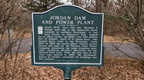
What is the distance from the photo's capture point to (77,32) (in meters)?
2.88

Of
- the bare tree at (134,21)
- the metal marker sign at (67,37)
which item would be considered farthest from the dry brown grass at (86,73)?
the metal marker sign at (67,37)

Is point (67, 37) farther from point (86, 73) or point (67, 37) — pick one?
point (86, 73)

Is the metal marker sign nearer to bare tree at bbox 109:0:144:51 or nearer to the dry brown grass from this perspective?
bare tree at bbox 109:0:144:51

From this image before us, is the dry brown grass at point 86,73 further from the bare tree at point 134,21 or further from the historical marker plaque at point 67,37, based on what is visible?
the historical marker plaque at point 67,37

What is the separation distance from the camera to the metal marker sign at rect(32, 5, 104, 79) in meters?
2.86

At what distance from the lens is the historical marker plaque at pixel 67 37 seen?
Answer: 2857 mm

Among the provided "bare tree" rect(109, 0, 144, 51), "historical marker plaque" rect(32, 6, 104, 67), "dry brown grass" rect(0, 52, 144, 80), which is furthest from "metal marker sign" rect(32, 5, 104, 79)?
"dry brown grass" rect(0, 52, 144, 80)

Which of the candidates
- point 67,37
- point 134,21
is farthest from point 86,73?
point 67,37

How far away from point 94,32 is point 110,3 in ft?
6.95

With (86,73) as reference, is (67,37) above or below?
above

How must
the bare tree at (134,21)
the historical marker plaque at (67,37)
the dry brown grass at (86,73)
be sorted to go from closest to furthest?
the historical marker plaque at (67,37) < the bare tree at (134,21) < the dry brown grass at (86,73)

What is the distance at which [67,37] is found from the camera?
115 inches

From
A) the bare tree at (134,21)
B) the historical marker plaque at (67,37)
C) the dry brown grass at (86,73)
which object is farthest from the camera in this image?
the dry brown grass at (86,73)

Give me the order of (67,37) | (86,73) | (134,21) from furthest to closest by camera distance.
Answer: (86,73) < (134,21) < (67,37)
